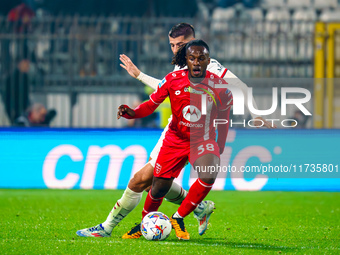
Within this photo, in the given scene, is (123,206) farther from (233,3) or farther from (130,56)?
(233,3)

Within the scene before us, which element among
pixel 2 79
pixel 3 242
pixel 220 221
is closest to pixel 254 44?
pixel 2 79

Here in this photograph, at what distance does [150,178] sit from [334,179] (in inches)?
196

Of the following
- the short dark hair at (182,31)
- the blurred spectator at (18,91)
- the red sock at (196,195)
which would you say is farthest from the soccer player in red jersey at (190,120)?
the blurred spectator at (18,91)

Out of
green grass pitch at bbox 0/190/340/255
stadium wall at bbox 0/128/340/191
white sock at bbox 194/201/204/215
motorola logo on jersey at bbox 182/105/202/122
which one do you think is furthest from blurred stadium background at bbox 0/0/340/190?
motorola logo on jersey at bbox 182/105/202/122

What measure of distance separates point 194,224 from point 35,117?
19.9ft

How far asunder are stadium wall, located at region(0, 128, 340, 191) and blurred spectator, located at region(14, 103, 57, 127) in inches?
83.4

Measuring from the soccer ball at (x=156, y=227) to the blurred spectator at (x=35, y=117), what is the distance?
7014 mm

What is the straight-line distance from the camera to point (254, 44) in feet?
44.7

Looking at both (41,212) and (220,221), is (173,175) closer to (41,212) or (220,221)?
(220,221)

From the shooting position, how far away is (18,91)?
12812 millimetres

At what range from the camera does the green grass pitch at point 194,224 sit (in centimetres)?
548

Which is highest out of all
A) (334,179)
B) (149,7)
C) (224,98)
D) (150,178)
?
(149,7)

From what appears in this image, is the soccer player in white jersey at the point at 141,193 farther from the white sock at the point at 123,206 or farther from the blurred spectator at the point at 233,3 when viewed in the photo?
the blurred spectator at the point at 233,3

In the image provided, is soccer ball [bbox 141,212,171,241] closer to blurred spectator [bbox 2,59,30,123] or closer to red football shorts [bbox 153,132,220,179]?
red football shorts [bbox 153,132,220,179]
